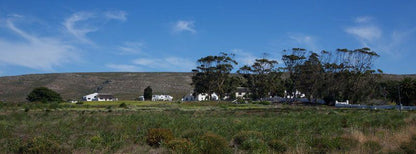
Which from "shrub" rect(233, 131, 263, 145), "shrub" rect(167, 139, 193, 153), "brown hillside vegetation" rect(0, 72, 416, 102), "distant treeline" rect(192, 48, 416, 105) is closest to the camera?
"shrub" rect(167, 139, 193, 153)

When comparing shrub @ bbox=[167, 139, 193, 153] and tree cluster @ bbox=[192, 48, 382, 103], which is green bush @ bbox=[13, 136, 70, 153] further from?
tree cluster @ bbox=[192, 48, 382, 103]

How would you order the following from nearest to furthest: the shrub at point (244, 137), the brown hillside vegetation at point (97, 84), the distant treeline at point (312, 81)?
the shrub at point (244, 137), the distant treeline at point (312, 81), the brown hillside vegetation at point (97, 84)

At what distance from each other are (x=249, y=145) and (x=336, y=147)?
332 centimetres

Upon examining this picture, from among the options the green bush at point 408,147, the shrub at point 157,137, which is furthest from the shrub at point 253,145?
the green bush at point 408,147

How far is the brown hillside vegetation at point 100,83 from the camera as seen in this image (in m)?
135

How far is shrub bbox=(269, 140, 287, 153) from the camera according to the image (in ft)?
43.8

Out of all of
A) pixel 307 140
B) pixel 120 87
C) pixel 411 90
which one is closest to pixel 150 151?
pixel 307 140

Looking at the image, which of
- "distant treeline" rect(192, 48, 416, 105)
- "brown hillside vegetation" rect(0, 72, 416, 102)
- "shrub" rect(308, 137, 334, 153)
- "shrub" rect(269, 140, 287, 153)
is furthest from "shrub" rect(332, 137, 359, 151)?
"brown hillside vegetation" rect(0, 72, 416, 102)

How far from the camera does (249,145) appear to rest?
13.7 m

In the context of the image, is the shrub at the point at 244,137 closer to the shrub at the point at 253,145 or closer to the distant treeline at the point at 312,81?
the shrub at the point at 253,145

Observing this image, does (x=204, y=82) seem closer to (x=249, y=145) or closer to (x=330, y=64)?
(x=330, y=64)

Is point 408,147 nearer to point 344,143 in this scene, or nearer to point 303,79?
point 344,143

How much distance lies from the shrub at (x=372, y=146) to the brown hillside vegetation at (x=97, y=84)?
394ft

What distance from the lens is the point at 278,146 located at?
13656 millimetres
